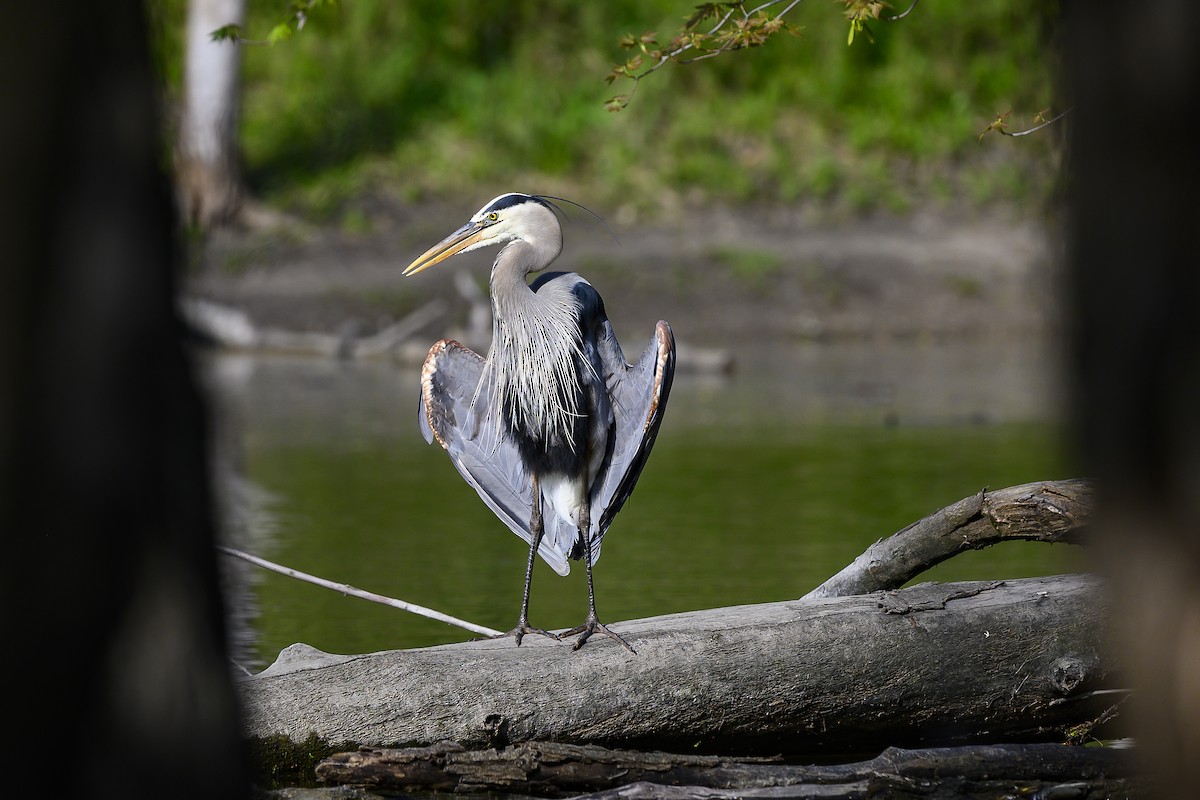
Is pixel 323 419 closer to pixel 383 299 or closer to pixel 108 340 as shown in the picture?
pixel 383 299

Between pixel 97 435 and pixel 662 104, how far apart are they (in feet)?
57.1

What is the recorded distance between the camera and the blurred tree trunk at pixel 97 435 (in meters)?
1.56

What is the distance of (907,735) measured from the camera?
4.33 meters

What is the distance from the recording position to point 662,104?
61.1 feet

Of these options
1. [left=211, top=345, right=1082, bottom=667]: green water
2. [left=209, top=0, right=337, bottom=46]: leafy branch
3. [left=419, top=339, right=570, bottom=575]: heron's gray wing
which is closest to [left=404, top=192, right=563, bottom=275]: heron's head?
[left=419, top=339, right=570, bottom=575]: heron's gray wing

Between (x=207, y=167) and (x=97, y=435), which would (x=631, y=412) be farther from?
(x=97, y=435)

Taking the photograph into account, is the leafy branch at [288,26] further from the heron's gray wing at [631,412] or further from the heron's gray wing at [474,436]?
the heron's gray wing at [631,412]

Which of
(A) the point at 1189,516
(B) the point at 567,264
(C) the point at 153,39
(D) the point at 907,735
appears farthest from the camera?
(B) the point at 567,264

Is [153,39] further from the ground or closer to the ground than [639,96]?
closer to the ground

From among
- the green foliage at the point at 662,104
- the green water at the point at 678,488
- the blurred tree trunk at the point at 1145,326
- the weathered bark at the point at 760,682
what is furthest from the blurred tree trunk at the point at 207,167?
Result: the green foliage at the point at 662,104

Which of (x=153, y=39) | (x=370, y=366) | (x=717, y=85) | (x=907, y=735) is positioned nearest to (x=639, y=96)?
(x=717, y=85)

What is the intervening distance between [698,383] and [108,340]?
11850 mm

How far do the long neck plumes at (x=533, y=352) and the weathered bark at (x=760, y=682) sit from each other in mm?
725

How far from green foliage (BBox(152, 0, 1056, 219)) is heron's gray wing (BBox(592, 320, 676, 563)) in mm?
11720
